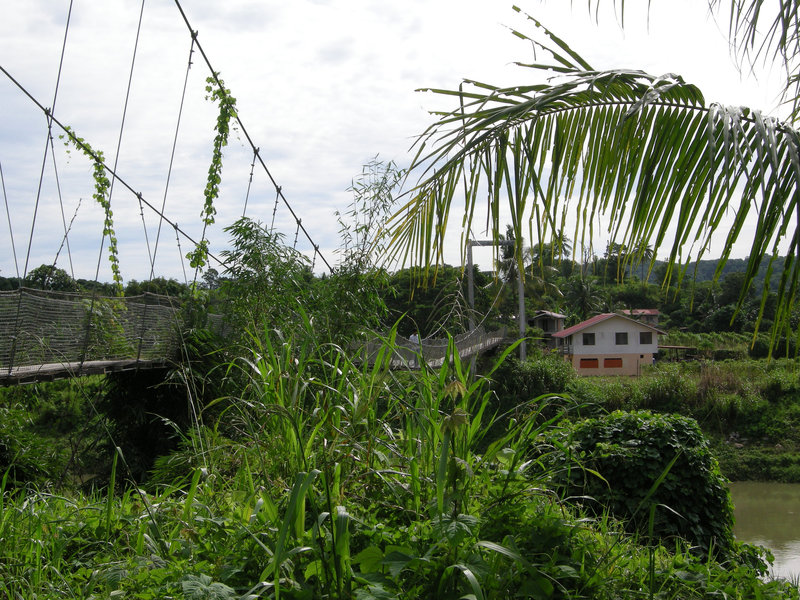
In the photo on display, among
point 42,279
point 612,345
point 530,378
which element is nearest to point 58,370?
point 42,279

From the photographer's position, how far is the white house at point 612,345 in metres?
22.9

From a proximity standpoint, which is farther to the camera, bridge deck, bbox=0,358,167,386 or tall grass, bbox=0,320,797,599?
bridge deck, bbox=0,358,167,386

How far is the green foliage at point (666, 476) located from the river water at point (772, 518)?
5.32 metres

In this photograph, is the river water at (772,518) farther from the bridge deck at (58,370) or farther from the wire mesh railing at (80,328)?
the bridge deck at (58,370)

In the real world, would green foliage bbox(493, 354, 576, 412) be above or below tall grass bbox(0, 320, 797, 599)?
below

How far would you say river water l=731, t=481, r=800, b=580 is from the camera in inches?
359

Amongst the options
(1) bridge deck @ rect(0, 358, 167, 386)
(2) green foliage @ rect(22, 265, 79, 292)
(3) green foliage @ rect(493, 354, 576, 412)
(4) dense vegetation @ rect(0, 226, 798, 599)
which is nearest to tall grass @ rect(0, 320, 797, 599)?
(4) dense vegetation @ rect(0, 226, 798, 599)

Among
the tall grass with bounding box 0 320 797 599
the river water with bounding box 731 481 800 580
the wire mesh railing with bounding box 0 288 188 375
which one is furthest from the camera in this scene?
the river water with bounding box 731 481 800 580

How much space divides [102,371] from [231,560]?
3.35 meters

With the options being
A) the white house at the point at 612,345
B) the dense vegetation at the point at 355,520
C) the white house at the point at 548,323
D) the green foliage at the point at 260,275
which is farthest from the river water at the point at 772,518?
the white house at the point at 548,323

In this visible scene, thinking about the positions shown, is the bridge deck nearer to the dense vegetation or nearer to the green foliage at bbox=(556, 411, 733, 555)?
the dense vegetation

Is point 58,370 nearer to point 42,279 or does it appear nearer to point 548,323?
point 42,279

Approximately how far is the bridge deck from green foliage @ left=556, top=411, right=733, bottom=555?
7.98ft

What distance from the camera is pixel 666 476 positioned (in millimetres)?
3201
